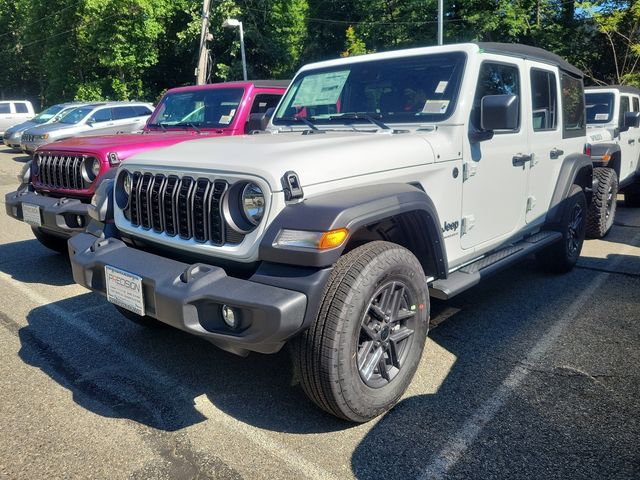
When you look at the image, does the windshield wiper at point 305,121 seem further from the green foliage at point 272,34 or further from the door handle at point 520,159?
the green foliage at point 272,34

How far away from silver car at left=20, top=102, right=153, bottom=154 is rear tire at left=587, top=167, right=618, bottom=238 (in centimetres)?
1168

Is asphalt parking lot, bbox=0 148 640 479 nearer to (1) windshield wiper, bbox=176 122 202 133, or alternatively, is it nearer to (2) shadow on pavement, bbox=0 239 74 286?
(2) shadow on pavement, bbox=0 239 74 286

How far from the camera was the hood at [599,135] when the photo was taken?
7216 millimetres

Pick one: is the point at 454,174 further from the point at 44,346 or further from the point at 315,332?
the point at 44,346

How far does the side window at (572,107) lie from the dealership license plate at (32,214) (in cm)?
487

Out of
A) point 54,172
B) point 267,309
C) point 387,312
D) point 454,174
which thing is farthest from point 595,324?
point 54,172

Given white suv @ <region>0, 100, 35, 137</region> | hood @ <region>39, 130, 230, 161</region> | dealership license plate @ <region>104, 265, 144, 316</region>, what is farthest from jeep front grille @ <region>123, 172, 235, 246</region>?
white suv @ <region>0, 100, 35, 137</region>

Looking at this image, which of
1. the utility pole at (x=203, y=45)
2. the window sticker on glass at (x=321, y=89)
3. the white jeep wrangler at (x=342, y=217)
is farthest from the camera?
the utility pole at (x=203, y=45)

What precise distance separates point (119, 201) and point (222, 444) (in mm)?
1636

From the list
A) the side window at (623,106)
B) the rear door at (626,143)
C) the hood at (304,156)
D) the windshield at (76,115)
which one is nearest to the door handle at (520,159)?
the hood at (304,156)

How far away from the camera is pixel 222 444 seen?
105 inches

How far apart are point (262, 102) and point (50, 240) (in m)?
2.91

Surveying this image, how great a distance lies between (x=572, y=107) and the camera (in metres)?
5.10

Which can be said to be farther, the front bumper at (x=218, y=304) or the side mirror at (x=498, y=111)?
the side mirror at (x=498, y=111)
